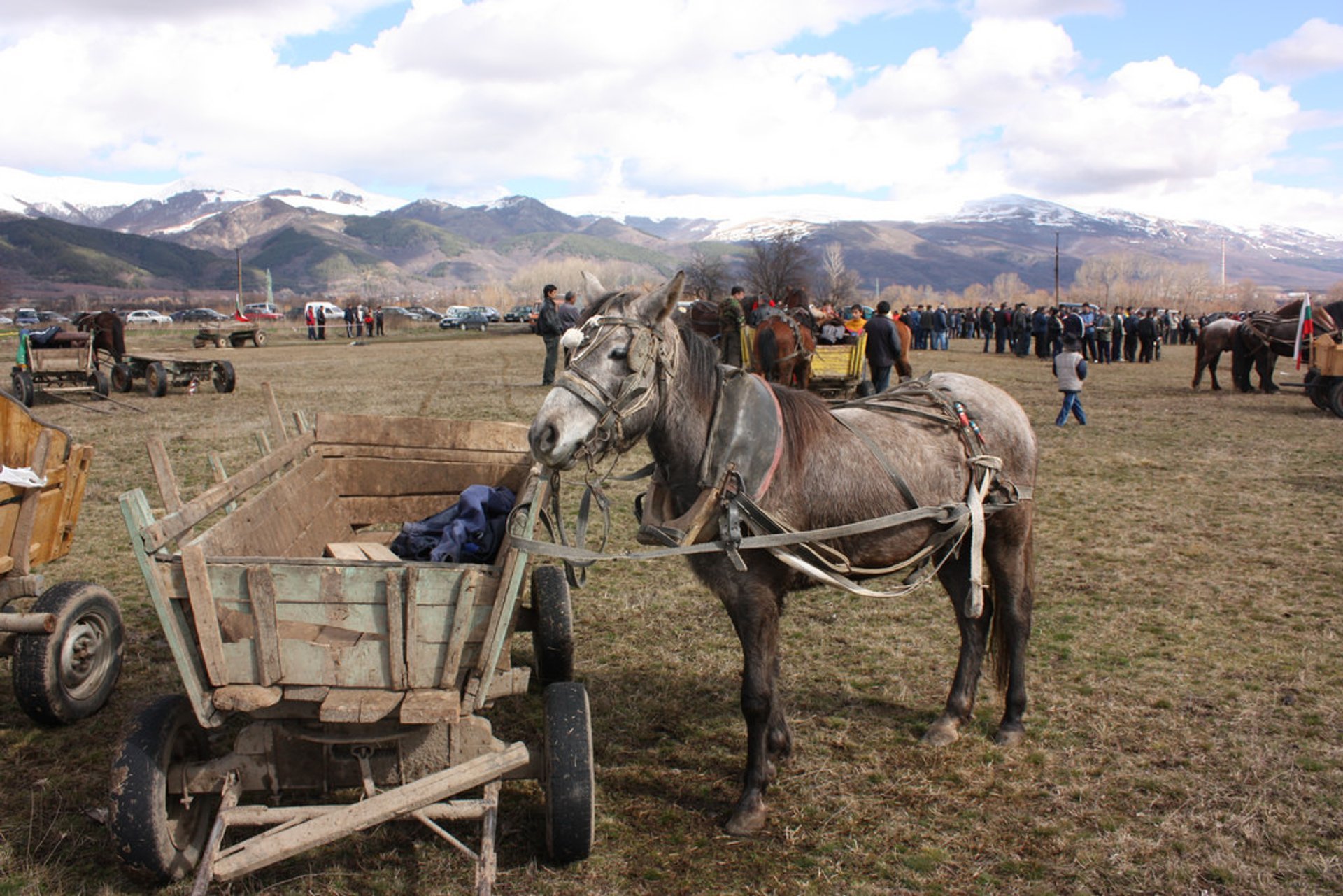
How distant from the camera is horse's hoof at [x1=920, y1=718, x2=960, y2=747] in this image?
4.47 metres

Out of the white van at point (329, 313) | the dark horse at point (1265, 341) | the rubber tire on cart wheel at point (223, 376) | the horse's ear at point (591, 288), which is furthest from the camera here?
the white van at point (329, 313)

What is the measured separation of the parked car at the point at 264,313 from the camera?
65.2m

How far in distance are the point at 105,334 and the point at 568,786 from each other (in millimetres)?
20323

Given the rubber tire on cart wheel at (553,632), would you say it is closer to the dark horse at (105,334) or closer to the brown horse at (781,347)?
the brown horse at (781,347)

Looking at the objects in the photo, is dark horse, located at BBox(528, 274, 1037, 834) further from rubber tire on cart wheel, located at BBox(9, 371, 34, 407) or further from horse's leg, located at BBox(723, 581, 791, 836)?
rubber tire on cart wheel, located at BBox(9, 371, 34, 407)

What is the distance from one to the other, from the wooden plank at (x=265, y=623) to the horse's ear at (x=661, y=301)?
1685mm

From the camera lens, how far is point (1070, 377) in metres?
13.6

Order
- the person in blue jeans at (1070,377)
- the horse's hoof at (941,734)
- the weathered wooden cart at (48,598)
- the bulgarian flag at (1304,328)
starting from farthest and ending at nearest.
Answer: the bulgarian flag at (1304,328)
the person in blue jeans at (1070,377)
the horse's hoof at (941,734)
the weathered wooden cart at (48,598)

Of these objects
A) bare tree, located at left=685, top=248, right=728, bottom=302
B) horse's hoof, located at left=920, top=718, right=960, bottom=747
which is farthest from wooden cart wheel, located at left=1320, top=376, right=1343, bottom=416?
bare tree, located at left=685, top=248, right=728, bottom=302

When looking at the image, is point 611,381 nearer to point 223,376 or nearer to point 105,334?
point 223,376

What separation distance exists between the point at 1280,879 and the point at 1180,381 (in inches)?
862

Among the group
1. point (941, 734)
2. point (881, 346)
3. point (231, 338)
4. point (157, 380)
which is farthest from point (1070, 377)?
point (231, 338)

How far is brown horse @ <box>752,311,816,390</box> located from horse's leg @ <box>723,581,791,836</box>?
10146 millimetres

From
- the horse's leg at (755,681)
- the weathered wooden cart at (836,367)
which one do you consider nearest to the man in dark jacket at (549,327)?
the weathered wooden cart at (836,367)
